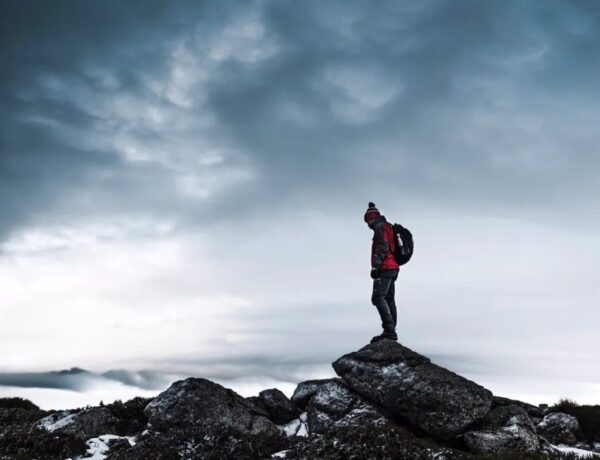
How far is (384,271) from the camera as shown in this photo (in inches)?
736

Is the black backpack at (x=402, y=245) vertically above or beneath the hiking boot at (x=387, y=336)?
above

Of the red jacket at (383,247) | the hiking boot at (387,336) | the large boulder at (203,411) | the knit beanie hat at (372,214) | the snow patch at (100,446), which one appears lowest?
the snow patch at (100,446)

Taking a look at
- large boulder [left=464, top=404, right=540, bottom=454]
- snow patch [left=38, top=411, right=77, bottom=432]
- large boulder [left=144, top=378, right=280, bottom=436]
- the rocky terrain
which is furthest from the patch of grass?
snow patch [left=38, top=411, right=77, bottom=432]

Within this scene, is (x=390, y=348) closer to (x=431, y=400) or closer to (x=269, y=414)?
(x=431, y=400)

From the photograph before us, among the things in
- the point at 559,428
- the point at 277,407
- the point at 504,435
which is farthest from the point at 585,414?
the point at 277,407

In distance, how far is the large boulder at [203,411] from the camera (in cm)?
1706

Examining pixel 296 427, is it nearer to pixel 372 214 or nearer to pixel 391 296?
pixel 391 296

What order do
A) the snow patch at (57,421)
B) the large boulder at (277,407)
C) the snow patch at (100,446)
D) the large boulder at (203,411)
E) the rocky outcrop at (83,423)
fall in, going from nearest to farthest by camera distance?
the snow patch at (100,446)
the large boulder at (203,411)
the rocky outcrop at (83,423)
the snow patch at (57,421)
the large boulder at (277,407)

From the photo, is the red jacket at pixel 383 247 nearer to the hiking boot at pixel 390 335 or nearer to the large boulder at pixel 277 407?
the hiking boot at pixel 390 335

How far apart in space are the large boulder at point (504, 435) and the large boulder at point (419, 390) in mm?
384

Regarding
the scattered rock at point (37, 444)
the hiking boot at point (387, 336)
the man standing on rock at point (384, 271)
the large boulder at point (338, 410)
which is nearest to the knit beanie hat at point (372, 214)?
the man standing on rock at point (384, 271)

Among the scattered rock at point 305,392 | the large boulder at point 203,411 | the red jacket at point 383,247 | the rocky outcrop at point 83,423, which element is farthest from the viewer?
the scattered rock at point 305,392

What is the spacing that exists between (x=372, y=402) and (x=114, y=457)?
26.0ft

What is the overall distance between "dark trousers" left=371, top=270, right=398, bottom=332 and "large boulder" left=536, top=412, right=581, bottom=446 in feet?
21.1
